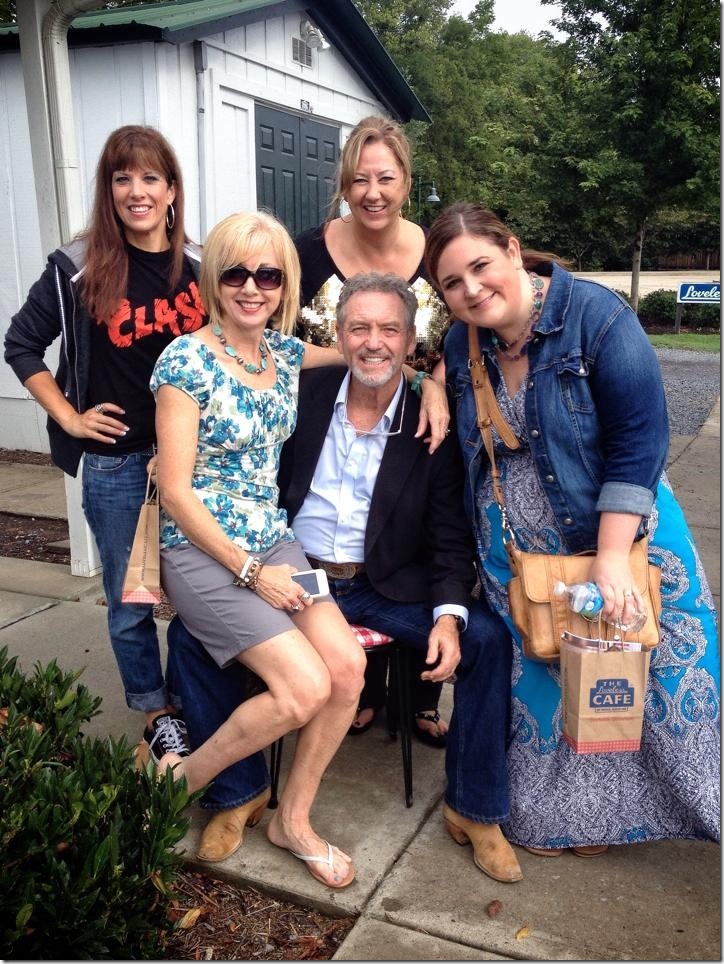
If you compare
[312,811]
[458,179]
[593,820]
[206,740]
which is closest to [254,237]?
[206,740]

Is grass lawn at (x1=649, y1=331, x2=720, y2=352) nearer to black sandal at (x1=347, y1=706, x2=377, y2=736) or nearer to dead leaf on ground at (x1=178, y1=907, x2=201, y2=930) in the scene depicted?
black sandal at (x1=347, y1=706, x2=377, y2=736)

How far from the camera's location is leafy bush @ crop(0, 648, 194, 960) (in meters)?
1.82

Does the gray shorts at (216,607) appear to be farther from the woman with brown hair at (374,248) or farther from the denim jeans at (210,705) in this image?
the woman with brown hair at (374,248)

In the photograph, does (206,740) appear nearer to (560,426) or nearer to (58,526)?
(560,426)

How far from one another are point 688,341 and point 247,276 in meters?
20.2

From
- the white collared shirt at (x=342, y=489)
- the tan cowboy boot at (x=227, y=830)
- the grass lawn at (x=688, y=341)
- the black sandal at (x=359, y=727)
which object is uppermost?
the white collared shirt at (x=342, y=489)

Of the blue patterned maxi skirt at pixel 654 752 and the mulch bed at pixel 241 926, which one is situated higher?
the blue patterned maxi skirt at pixel 654 752

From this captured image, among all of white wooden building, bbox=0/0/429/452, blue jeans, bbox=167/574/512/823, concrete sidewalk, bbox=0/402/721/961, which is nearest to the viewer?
concrete sidewalk, bbox=0/402/721/961

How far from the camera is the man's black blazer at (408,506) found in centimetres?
280

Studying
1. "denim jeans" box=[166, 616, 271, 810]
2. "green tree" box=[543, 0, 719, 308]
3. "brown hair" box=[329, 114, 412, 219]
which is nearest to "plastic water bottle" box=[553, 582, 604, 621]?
"denim jeans" box=[166, 616, 271, 810]

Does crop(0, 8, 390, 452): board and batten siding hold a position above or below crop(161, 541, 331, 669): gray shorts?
above

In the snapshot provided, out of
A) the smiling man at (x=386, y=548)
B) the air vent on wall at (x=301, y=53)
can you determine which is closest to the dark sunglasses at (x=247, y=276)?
the smiling man at (x=386, y=548)

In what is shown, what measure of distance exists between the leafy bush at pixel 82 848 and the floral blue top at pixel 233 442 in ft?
2.42

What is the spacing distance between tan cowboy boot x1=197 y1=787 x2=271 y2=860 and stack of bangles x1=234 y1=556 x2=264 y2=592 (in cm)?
71
